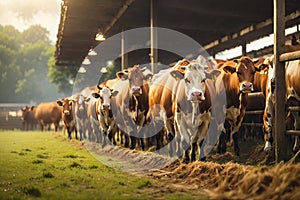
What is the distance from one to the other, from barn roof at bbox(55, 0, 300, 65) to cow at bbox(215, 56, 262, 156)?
10.6 feet

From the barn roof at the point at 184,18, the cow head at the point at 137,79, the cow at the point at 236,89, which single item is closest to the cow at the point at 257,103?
the cow at the point at 236,89

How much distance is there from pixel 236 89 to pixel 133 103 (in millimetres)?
3278

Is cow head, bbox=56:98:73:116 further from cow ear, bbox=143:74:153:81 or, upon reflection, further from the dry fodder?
the dry fodder

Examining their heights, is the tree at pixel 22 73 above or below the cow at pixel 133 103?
above

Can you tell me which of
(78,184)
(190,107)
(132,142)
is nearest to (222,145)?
(190,107)

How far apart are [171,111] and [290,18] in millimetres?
6101

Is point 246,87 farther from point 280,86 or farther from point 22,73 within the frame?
point 22,73

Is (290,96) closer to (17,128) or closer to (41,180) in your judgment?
(41,180)

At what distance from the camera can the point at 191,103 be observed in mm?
7879

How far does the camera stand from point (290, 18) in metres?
12.9

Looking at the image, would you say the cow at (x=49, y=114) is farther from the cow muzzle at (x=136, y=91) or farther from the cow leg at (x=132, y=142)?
the cow muzzle at (x=136, y=91)

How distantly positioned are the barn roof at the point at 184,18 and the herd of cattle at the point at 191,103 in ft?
6.55

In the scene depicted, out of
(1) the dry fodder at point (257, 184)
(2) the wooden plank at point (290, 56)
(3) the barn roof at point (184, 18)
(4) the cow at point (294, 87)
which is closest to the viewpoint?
(1) the dry fodder at point (257, 184)

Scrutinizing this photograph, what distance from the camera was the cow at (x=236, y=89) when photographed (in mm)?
8607
